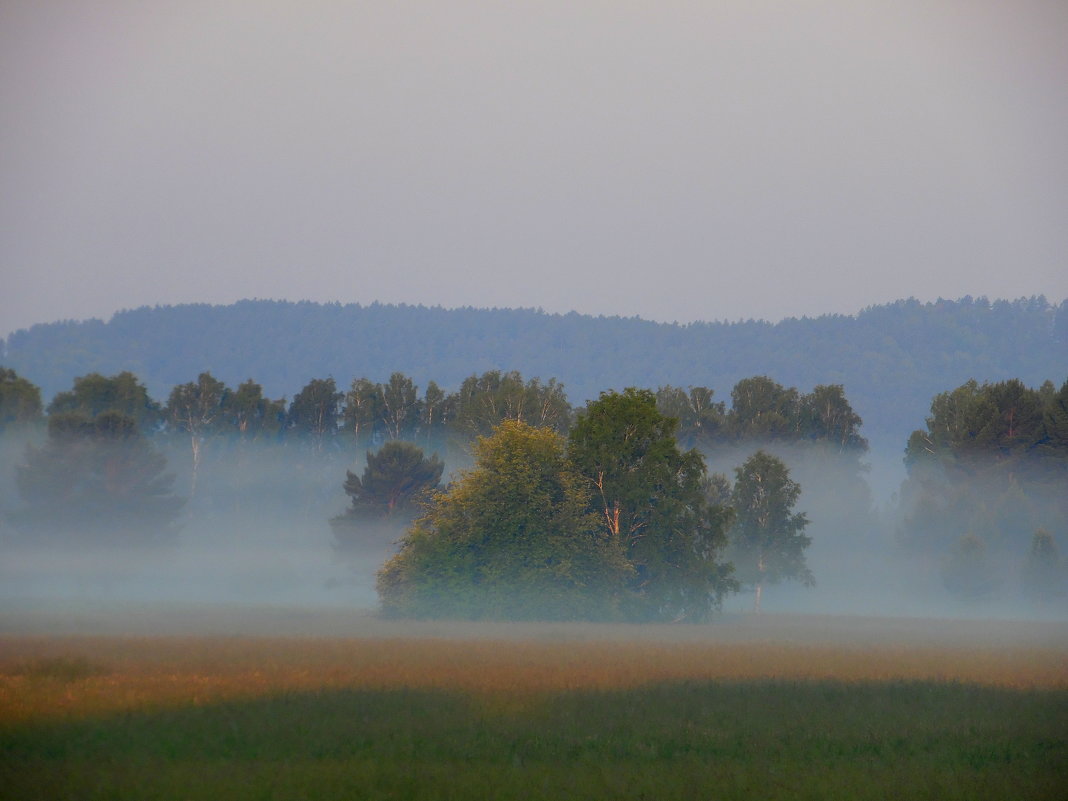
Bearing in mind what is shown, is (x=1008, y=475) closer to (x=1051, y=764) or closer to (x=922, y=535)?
(x=922, y=535)

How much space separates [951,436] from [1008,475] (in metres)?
12.3

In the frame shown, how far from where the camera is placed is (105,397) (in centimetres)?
11138

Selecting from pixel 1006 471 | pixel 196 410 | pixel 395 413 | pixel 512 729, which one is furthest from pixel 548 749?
pixel 196 410

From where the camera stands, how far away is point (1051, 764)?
1967cm

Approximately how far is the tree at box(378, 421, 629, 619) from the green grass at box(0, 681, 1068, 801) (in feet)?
101

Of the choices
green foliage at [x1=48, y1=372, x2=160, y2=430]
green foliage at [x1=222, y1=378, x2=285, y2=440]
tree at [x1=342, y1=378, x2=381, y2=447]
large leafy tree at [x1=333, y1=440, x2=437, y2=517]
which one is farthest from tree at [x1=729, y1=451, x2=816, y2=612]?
green foliage at [x1=222, y1=378, x2=285, y2=440]

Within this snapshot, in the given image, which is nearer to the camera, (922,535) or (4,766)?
(4,766)

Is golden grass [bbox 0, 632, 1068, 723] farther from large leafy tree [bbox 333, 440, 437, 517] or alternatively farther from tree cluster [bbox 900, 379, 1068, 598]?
tree cluster [bbox 900, 379, 1068, 598]

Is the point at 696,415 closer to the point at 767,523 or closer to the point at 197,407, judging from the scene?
the point at 767,523

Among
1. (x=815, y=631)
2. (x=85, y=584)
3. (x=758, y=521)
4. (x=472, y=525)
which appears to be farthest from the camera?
(x=85, y=584)

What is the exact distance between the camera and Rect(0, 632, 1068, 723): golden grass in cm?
2548

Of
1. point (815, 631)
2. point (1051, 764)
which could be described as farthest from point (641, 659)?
point (815, 631)

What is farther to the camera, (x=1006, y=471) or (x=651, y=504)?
(x=1006, y=471)

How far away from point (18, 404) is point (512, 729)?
9577 centimetres
